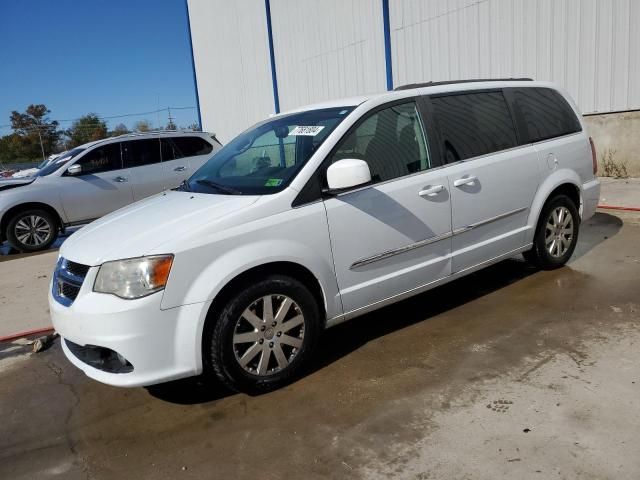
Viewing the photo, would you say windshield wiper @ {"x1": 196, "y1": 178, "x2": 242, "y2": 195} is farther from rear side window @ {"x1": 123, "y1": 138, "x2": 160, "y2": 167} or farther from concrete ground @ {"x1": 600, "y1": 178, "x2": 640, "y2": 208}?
rear side window @ {"x1": 123, "y1": 138, "x2": 160, "y2": 167}

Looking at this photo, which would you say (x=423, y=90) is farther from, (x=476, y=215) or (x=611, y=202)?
(x=611, y=202)

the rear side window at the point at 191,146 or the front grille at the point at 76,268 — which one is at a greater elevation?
the rear side window at the point at 191,146

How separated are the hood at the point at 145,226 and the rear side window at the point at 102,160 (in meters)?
6.21

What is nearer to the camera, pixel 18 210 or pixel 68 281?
pixel 68 281

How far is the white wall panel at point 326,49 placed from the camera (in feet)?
44.3

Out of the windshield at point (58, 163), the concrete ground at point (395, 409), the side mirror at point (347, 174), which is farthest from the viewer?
the windshield at point (58, 163)

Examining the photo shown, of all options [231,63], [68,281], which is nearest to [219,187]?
[68,281]

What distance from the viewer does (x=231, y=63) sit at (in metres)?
19.7

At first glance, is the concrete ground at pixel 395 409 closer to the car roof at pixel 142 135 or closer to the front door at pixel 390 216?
the front door at pixel 390 216

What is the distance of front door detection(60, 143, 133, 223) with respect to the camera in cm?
939

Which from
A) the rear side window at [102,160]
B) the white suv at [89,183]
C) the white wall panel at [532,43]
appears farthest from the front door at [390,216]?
the rear side window at [102,160]

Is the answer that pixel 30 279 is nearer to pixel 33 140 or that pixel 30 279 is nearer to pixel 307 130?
pixel 307 130

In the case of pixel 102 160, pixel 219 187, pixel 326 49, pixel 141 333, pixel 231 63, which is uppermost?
pixel 231 63

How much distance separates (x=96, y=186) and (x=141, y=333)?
7245 millimetres
